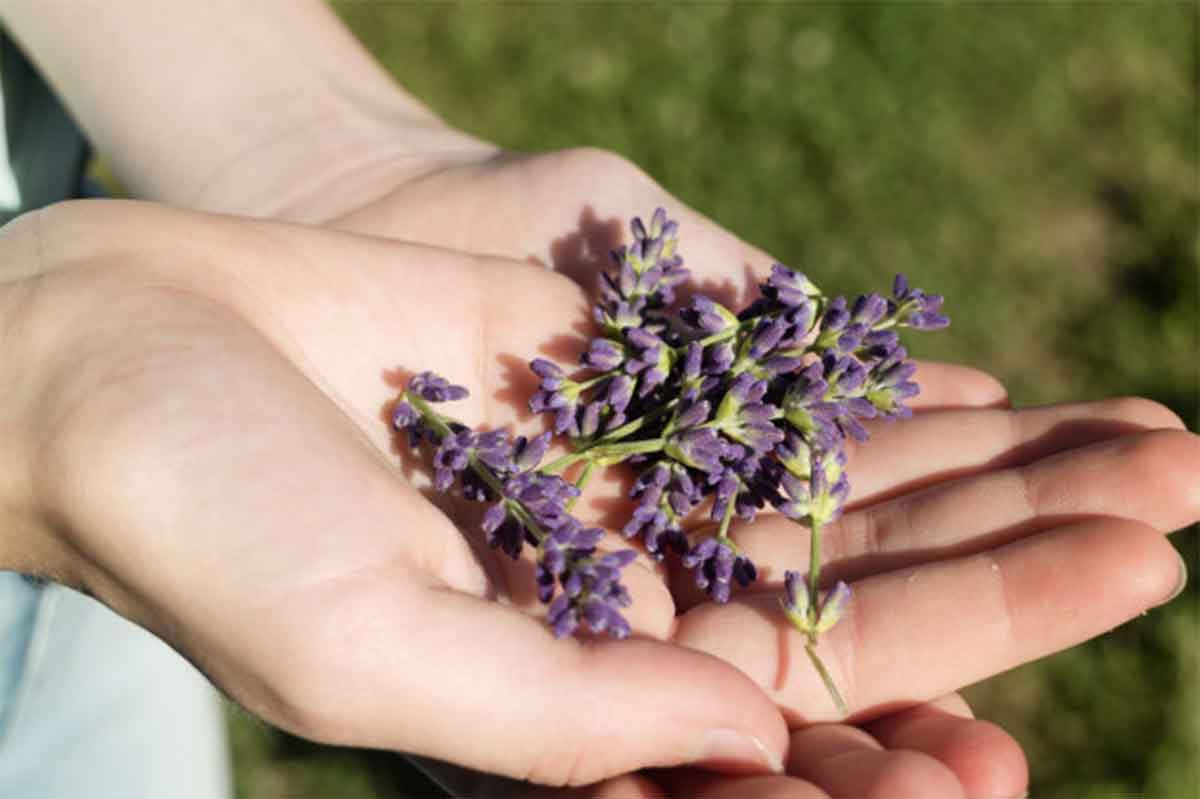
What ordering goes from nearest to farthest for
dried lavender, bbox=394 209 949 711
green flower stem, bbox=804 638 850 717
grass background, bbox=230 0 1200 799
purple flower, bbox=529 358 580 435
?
green flower stem, bbox=804 638 850 717 < dried lavender, bbox=394 209 949 711 < purple flower, bbox=529 358 580 435 < grass background, bbox=230 0 1200 799

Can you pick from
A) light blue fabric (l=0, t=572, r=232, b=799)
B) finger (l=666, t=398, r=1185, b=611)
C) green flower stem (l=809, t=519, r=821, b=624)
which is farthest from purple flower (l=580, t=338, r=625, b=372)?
light blue fabric (l=0, t=572, r=232, b=799)

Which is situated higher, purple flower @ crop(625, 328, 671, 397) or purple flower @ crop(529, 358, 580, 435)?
purple flower @ crop(625, 328, 671, 397)

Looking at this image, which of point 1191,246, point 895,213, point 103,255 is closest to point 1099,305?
point 1191,246

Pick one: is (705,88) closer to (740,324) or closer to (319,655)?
(740,324)

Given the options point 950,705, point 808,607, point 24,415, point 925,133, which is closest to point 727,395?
point 808,607

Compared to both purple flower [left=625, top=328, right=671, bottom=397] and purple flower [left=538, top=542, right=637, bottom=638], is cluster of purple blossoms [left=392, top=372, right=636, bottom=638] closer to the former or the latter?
purple flower [left=538, top=542, right=637, bottom=638]

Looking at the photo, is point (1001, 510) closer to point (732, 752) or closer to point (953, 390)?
point (953, 390)
